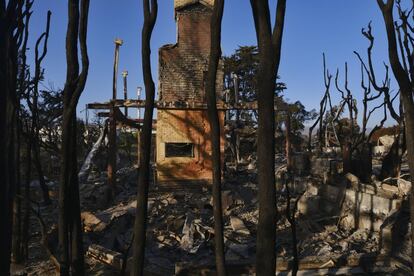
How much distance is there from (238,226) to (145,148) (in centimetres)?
647

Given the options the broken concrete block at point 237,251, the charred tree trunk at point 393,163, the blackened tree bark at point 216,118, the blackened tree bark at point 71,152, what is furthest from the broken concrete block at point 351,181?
the blackened tree bark at point 71,152

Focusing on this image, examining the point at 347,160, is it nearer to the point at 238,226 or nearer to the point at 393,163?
the point at 393,163

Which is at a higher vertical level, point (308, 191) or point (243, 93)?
point (243, 93)

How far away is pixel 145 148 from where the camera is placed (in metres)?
3.11

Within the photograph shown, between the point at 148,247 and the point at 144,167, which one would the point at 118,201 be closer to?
the point at 148,247

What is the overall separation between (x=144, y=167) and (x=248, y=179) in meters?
13.0

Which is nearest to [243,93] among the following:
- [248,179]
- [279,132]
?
[279,132]

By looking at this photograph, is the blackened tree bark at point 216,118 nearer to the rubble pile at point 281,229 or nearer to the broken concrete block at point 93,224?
the rubble pile at point 281,229

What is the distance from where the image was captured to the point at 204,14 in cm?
1515

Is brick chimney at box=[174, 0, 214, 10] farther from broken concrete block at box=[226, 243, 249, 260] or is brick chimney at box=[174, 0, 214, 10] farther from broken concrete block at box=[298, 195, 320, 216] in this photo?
broken concrete block at box=[226, 243, 249, 260]

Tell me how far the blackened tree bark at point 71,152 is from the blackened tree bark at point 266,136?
1.45m

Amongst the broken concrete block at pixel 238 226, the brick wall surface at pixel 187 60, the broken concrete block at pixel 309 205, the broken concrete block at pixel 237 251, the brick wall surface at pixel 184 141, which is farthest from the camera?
the brick wall surface at pixel 187 60

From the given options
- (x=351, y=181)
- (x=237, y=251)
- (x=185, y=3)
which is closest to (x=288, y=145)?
(x=351, y=181)

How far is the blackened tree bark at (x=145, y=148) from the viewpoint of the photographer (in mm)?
3031
